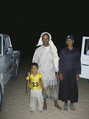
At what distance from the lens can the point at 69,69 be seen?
4.25 m

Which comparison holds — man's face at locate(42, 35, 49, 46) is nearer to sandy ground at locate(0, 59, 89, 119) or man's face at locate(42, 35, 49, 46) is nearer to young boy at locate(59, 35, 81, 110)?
young boy at locate(59, 35, 81, 110)

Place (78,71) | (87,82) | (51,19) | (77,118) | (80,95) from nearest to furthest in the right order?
(77,118) < (78,71) < (80,95) < (87,82) < (51,19)

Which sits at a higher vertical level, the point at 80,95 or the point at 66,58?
the point at 66,58

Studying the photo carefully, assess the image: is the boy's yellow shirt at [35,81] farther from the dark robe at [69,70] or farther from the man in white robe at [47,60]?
the dark robe at [69,70]

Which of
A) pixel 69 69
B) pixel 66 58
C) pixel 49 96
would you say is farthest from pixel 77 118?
pixel 66 58

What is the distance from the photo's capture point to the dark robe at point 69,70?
421cm

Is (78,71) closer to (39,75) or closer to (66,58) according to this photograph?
(66,58)

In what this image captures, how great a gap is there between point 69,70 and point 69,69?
3 cm

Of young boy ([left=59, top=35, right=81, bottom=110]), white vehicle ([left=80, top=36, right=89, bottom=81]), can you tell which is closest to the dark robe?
young boy ([left=59, top=35, right=81, bottom=110])

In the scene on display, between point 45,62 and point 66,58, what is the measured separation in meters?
0.53

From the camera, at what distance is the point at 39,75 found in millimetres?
4047

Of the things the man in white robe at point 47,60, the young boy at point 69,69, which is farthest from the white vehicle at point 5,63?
the young boy at point 69,69

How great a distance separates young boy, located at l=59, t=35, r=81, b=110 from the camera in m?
4.21

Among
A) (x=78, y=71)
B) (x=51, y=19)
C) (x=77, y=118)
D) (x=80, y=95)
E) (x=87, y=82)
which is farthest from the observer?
(x=51, y=19)
